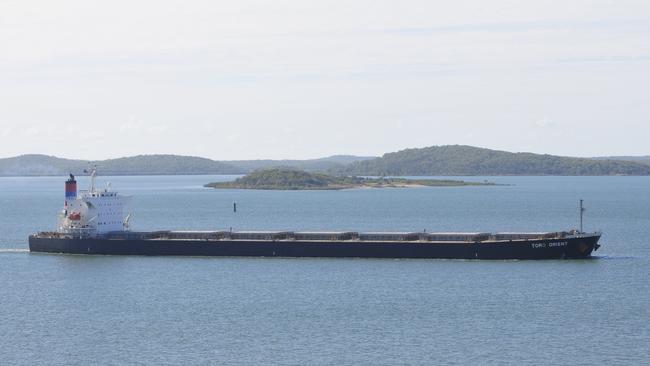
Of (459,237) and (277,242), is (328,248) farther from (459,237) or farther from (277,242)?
(459,237)

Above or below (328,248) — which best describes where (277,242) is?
above

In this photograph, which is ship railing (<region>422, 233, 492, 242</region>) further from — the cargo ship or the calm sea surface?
the calm sea surface

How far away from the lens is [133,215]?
114 meters

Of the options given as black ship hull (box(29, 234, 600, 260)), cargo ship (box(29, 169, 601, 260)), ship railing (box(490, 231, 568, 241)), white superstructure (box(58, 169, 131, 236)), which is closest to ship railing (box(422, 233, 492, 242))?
cargo ship (box(29, 169, 601, 260))

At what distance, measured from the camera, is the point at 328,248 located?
63.7m

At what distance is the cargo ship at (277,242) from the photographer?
60531 millimetres

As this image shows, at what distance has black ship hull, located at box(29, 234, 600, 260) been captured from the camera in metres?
60.4

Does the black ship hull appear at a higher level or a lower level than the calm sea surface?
higher

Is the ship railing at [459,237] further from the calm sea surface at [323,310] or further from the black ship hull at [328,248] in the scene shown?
the calm sea surface at [323,310]

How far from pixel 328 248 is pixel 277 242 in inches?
139

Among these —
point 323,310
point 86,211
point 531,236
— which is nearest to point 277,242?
point 86,211

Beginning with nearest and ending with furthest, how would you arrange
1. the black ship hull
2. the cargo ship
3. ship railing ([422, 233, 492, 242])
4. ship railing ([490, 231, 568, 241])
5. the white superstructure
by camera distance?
the black ship hull < the cargo ship < ship railing ([490, 231, 568, 241]) < ship railing ([422, 233, 492, 242]) < the white superstructure

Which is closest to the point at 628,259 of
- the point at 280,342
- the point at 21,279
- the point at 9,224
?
the point at 280,342

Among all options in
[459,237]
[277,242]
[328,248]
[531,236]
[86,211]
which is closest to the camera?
[531,236]
